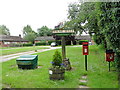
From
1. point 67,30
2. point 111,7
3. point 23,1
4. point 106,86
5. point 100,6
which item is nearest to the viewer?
point 106,86

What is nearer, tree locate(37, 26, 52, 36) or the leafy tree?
the leafy tree

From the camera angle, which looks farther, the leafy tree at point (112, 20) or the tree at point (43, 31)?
the tree at point (43, 31)

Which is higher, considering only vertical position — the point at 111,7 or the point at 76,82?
the point at 111,7

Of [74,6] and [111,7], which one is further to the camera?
[74,6]

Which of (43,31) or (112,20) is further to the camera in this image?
(43,31)

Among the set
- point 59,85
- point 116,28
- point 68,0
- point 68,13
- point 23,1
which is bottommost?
point 59,85

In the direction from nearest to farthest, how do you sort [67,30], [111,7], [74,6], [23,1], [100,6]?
1. [111,7]
2. [100,6]
3. [67,30]
4. [23,1]
5. [74,6]

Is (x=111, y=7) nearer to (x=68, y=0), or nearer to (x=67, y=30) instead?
(x=67, y=30)

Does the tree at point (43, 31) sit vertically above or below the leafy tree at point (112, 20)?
above

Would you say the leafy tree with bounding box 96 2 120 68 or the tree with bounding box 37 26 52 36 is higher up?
the tree with bounding box 37 26 52 36

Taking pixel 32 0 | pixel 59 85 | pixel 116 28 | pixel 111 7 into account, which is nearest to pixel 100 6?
pixel 111 7

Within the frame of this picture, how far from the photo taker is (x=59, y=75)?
4.57 meters

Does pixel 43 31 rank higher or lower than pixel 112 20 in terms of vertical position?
higher

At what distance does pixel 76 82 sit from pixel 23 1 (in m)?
6.23
